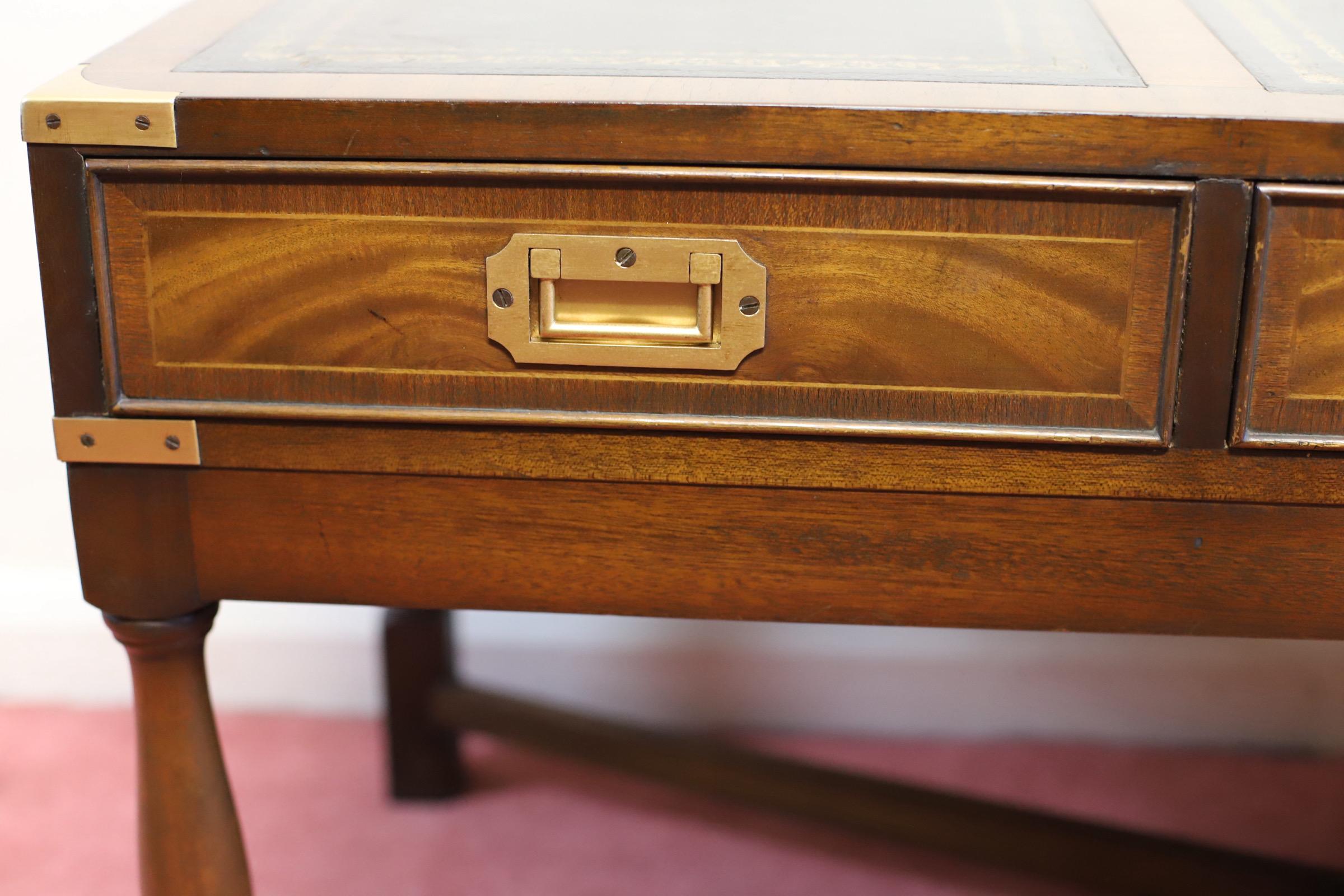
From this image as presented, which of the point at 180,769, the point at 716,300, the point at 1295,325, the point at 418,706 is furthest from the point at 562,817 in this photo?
the point at 1295,325

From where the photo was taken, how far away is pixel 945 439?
762mm

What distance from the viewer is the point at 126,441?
801 mm

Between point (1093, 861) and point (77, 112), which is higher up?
point (77, 112)

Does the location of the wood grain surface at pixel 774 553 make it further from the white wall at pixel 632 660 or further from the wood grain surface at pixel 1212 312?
the white wall at pixel 632 660

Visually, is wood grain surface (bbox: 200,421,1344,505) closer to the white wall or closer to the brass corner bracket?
the brass corner bracket

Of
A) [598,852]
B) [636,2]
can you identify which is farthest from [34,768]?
[636,2]

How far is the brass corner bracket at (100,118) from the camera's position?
0.74 meters

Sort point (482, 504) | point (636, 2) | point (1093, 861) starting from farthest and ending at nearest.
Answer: point (1093, 861), point (636, 2), point (482, 504)

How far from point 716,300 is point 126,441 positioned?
0.37 metres

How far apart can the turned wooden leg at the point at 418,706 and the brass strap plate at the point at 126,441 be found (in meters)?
0.65

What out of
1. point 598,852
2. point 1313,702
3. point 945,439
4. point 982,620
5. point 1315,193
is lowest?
point 598,852

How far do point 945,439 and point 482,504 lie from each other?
28cm

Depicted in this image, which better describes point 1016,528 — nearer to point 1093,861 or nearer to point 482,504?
point 482,504

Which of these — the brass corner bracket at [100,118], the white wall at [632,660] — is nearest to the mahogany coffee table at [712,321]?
the brass corner bracket at [100,118]
